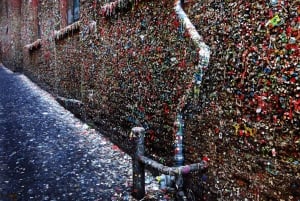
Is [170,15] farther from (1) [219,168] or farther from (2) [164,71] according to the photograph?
(1) [219,168]

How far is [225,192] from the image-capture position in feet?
7.71

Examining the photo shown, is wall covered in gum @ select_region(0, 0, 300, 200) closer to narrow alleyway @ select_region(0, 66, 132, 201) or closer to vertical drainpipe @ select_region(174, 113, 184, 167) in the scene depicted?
vertical drainpipe @ select_region(174, 113, 184, 167)

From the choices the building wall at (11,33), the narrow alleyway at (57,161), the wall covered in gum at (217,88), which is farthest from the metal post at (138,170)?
the building wall at (11,33)

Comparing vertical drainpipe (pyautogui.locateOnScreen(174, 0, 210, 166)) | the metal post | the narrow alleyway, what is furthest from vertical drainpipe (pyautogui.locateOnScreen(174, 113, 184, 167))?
the narrow alleyway

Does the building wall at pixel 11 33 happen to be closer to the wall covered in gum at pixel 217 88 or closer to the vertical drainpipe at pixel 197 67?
the wall covered in gum at pixel 217 88

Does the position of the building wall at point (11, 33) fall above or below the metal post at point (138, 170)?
above

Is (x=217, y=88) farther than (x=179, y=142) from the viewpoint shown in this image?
No

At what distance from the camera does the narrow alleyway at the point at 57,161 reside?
126 inches

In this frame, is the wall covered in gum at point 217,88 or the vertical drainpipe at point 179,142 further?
the vertical drainpipe at point 179,142

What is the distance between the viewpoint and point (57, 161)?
13.2ft

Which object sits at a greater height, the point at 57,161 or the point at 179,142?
the point at 179,142

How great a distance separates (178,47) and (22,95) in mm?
7054

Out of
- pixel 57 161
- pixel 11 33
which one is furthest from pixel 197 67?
pixel 11 33

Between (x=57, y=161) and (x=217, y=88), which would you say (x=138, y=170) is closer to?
(x=217, y=88)
